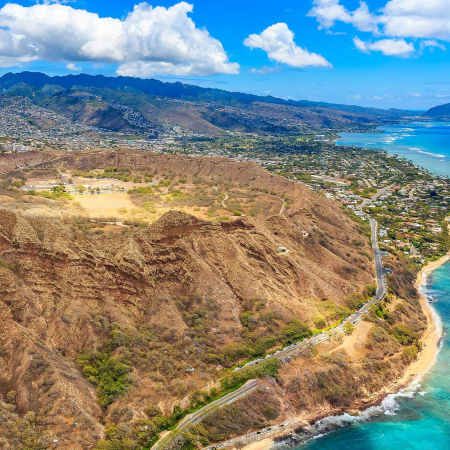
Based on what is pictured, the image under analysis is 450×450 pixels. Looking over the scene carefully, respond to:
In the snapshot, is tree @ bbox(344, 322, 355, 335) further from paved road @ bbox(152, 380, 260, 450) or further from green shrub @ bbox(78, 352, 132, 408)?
green shrub @ bbox(78, 352, 132, 408)

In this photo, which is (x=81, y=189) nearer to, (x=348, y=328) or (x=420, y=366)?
(x=348, y=328)

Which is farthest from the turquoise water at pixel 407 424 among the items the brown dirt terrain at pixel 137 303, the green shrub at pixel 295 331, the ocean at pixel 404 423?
the brown dirt terrain at pixel 137 303

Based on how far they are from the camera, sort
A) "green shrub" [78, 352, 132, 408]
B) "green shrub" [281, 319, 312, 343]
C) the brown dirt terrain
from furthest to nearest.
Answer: "green shrub" [281, 319, 312, 343], "green shrub" [78, 352, 132, 408], the brown dirt terrain

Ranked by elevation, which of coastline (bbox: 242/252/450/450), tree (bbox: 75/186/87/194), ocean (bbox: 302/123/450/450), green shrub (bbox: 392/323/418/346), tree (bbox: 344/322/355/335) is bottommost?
ocean (bbox: 302/123/450/450)

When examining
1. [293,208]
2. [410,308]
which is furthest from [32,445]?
[293,208]

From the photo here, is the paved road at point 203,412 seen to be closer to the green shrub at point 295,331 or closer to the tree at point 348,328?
the green shrub at point 295,331

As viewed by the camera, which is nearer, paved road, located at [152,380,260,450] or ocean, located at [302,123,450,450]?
paved road, located at [152,380,260,450]

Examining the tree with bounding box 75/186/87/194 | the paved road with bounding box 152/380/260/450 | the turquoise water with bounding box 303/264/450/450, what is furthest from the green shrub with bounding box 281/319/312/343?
the tree with bounding box 75/186/87/194

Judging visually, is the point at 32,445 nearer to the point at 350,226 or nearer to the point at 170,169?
the point at 350,226
